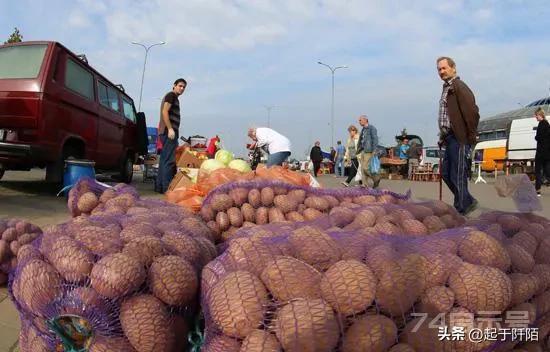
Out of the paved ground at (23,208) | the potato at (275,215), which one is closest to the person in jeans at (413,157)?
the paved ground at (23,208)

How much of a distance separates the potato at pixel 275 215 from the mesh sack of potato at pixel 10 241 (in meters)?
1.71

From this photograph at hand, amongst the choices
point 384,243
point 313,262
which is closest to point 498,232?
point 384,243

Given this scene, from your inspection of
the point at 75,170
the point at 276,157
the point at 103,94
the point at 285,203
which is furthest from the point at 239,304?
the point at 103,94

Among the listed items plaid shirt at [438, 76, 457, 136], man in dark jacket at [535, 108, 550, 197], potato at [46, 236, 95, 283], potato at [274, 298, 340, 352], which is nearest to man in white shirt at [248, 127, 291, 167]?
plaid shirt at [438, 76, 457, 136]

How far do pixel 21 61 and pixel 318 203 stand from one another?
18.4 ft

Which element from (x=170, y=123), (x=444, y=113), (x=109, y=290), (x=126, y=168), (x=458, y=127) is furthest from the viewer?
(x=126, y=168)

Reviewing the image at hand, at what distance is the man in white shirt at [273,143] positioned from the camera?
795 centimetres

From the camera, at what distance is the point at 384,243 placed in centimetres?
199

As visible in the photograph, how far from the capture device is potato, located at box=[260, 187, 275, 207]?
3885 mm

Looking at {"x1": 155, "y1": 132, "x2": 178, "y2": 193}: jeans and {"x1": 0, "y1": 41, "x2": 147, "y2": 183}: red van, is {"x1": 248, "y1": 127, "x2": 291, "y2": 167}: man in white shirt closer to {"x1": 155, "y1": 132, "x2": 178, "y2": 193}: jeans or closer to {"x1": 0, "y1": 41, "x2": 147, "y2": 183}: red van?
{"x1": 155, "y1": 132, "x2": 178, "y2": 193}: jeans

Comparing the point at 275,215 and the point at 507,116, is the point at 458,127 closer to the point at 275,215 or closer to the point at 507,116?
the point at 275,215

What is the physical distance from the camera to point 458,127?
5.83 meters

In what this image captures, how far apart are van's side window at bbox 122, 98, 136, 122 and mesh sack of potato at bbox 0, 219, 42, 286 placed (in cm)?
777

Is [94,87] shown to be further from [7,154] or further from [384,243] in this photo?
[384,243]
